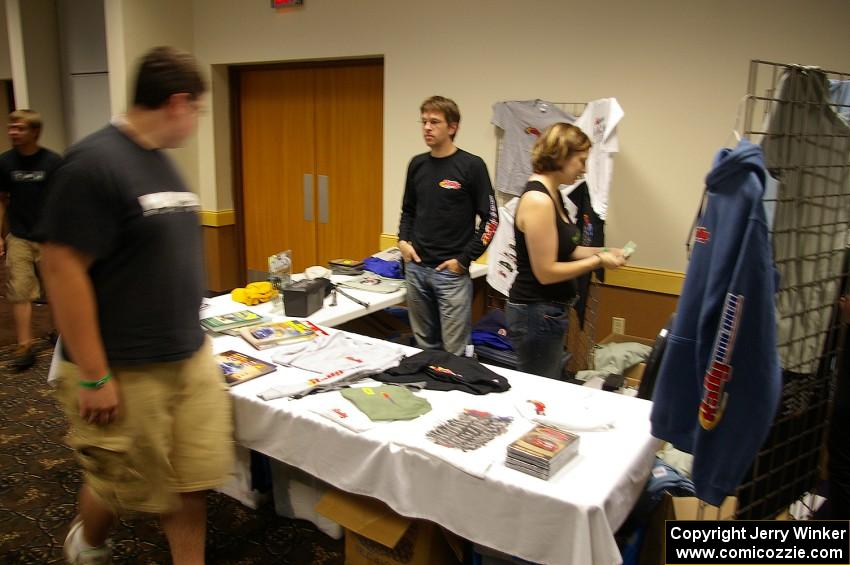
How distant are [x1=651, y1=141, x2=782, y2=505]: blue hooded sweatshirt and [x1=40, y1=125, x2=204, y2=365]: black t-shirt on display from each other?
116cm

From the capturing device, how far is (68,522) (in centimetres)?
218

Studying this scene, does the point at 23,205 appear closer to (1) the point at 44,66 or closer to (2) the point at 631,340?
(1) the point at 44,66

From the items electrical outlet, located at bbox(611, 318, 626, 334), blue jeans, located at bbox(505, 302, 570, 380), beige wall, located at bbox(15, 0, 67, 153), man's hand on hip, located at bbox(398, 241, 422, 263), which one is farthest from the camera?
beige wall, located at bbox(15, 0, 67, 153)

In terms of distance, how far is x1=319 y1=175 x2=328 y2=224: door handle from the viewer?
4.93 metres

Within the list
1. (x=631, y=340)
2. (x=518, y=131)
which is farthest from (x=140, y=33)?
(x=631, y=340)

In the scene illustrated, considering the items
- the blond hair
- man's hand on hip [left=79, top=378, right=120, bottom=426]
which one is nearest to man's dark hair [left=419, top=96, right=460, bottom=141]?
the blond hair

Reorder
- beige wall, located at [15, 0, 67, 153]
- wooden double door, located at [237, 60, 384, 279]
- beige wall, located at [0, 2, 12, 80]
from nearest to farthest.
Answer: wooden double door, located at [237, 60, 384, 279]
beige wall, located at [15, 0, 67, 153]
beige wall, located at [0, 2, 12, 80]

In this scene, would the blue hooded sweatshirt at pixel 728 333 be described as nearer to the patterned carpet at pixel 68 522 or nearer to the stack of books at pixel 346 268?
the patterned carpet at pixel 68 522

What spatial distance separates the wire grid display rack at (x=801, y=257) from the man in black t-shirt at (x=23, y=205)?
136 inches

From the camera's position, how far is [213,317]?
8.14ft

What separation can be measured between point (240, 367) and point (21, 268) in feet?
7.79

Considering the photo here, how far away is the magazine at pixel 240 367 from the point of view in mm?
1913

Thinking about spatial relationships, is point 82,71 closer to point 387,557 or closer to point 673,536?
point 387,557

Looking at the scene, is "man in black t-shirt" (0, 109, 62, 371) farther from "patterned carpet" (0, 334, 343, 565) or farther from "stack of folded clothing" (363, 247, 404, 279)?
"stack of folded clothing" (363, 247, 404, 279)
